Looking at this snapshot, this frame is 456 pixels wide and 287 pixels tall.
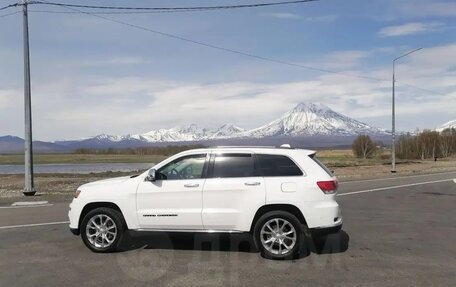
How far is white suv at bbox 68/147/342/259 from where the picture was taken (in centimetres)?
804

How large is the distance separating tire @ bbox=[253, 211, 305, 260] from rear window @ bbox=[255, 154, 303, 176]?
0.61m

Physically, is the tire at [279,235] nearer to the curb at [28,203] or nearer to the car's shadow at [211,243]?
the car's shadow at [211,243]

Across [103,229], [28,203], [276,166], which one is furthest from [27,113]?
[276,166]

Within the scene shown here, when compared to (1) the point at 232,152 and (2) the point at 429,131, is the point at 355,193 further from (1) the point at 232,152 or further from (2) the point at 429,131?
(2) the point at 429,131

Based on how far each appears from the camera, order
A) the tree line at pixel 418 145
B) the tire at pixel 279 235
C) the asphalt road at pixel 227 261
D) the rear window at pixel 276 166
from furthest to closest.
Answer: the tree line at pixel 418 145
the rear window at pixel 276 166
the tire at pixel 279 235
the asphalt road at pixel 227 261

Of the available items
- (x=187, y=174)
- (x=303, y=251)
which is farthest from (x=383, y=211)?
(x=187, y=174)

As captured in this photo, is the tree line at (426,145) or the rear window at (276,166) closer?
the rear window at (276,166)

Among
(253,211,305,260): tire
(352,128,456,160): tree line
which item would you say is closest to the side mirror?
(253,211,305,260): tire

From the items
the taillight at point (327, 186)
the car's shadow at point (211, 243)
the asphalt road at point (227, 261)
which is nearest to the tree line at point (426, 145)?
the asphalt road at point (227, 261)

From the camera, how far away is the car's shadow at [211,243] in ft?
28.3

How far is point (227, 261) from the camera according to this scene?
7891 millimetres

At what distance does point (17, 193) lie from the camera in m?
22.7

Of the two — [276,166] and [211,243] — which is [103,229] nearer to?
[211,243]

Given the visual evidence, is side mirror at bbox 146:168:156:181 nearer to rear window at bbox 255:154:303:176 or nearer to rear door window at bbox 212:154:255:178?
rear door window at bbox 212:154:255:178
